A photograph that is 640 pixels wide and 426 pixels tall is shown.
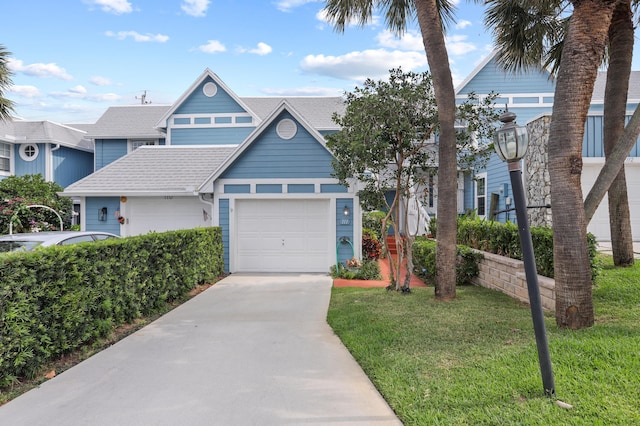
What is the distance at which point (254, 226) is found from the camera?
12.4 meters

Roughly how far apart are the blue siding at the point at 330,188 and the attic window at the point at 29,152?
17.8 m

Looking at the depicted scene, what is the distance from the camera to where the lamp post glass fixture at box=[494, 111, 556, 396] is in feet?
11.9

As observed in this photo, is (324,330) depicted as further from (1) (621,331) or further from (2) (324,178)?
(2) (324,178)

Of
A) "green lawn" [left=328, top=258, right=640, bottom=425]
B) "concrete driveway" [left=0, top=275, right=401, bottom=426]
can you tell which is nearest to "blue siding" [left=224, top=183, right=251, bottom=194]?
"concrete driveway" [left=0, top=275, right=401, bottom=426]

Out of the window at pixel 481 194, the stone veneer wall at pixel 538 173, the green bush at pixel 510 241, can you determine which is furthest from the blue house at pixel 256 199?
the window at pixel 481 194

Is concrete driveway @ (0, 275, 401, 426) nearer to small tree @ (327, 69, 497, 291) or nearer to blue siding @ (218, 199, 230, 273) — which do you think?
small tree @ (327, 69, 497, 291)

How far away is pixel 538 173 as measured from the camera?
11969mm

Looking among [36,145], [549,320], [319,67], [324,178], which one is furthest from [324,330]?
[36,145]

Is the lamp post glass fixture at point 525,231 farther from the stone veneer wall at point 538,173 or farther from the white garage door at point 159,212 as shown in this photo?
the white garage door at point 159,212

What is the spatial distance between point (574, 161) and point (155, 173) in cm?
1199

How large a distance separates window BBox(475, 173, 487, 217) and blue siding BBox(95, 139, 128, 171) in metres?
17.0

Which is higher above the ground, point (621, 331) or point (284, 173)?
point (284, 173)

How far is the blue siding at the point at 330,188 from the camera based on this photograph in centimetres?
1197

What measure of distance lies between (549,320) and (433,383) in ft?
8.46
